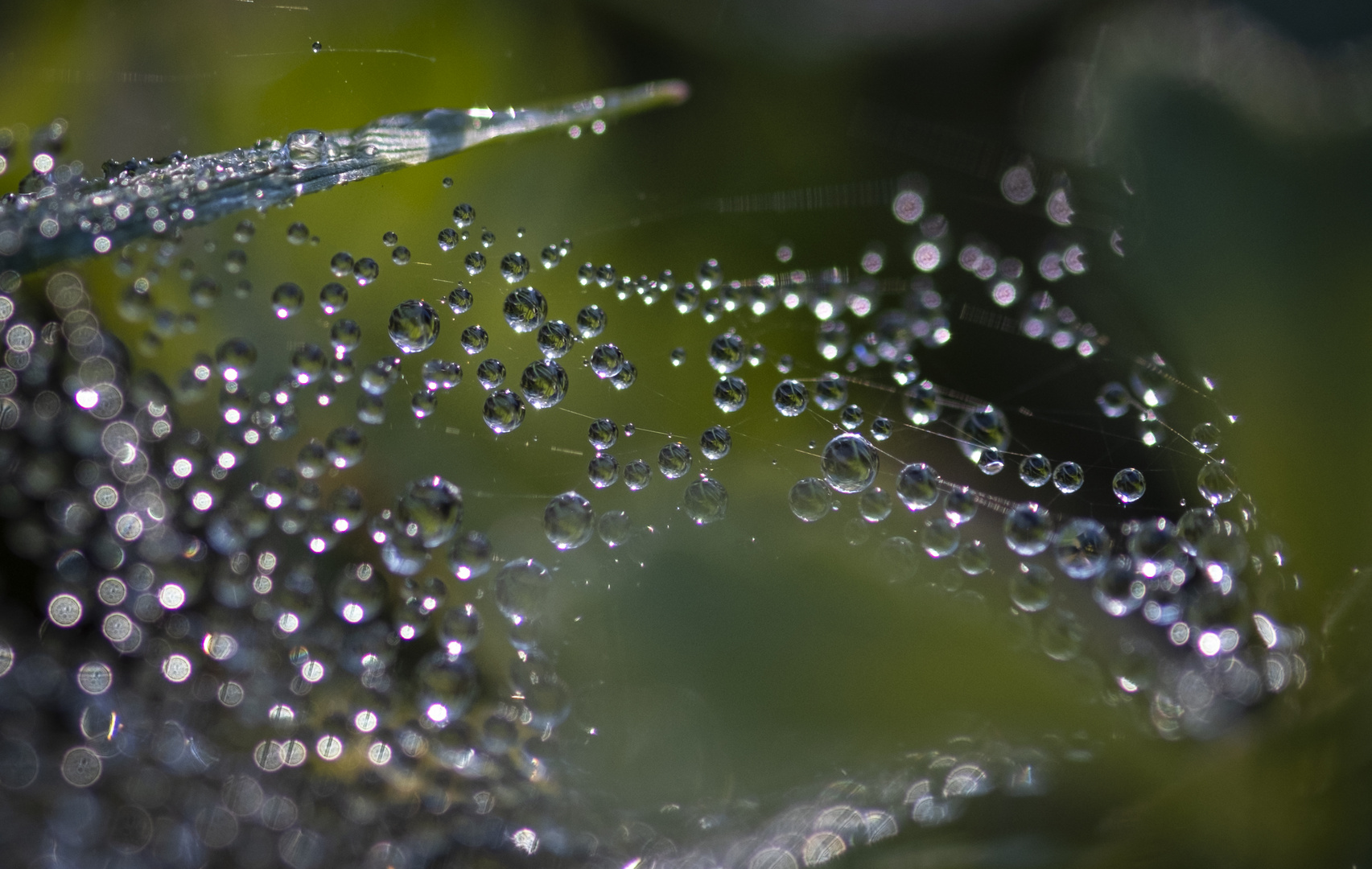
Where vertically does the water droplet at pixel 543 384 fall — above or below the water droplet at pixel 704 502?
above

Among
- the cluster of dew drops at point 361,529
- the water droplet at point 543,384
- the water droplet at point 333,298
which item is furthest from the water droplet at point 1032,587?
the water droplet at point 333,298

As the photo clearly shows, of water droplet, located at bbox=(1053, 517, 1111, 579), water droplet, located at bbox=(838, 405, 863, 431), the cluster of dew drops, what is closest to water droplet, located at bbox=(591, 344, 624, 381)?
the cluster of dew drops

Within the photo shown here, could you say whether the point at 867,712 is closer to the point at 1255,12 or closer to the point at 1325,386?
the point at 1325,386

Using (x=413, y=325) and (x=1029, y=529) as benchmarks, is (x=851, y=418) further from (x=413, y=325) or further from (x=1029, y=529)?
(x=413, y=325)

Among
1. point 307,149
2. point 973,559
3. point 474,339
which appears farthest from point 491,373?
point 973,559

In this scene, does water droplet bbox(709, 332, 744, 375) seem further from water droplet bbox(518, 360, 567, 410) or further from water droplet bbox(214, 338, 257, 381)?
water droplet bbox(214, 338, 257, 381)

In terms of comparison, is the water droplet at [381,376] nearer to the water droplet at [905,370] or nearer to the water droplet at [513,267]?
the water droplet at [513,267]
